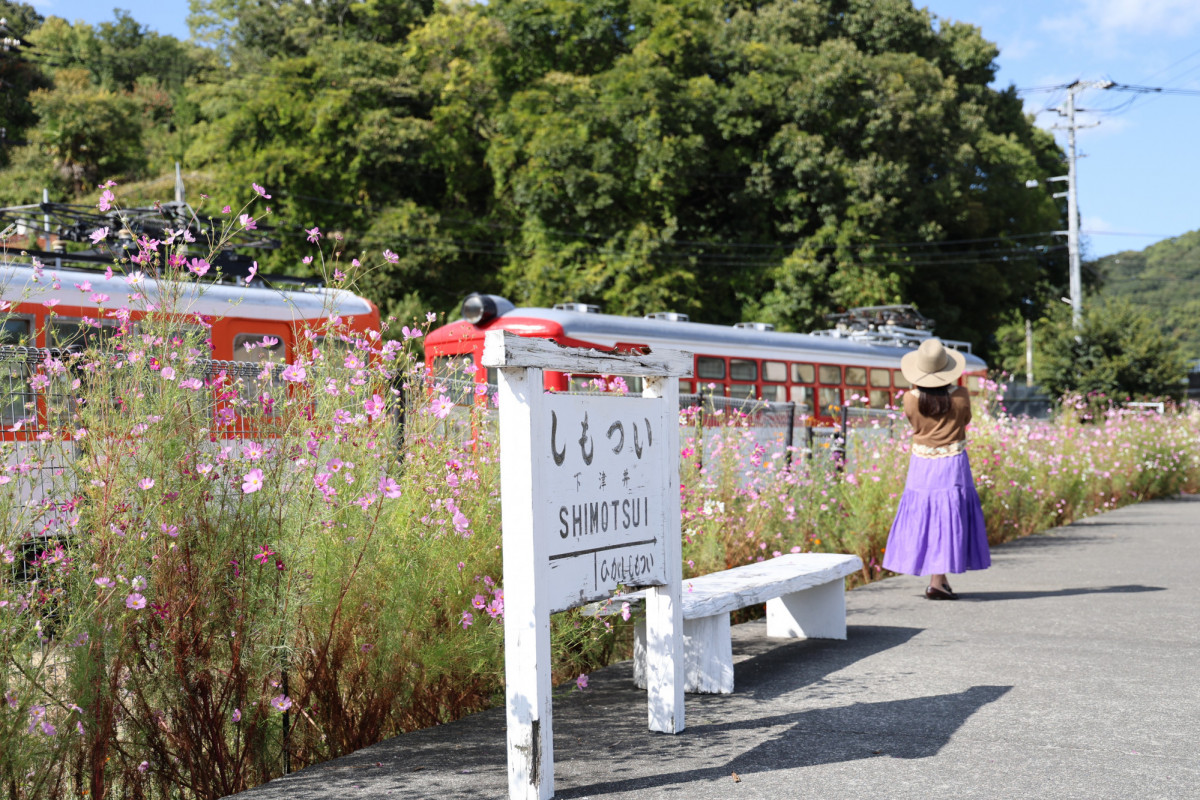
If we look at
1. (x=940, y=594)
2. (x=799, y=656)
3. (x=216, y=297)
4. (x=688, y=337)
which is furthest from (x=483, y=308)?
(x=799, y=656)

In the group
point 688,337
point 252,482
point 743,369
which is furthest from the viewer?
point 743,369

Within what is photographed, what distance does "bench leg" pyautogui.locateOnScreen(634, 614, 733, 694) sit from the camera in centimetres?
551

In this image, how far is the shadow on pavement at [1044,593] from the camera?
8453 millimetres

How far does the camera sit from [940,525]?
26.3 feet

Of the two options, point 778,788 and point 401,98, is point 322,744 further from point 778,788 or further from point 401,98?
point 401,98

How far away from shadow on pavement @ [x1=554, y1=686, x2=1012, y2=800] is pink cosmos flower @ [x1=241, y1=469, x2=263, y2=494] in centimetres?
149

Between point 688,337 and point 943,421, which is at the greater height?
point 688,337

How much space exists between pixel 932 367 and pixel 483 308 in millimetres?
8829

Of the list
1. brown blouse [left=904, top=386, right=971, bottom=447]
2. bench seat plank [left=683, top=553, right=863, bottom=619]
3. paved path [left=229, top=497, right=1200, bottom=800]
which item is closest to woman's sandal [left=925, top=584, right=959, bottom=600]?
paved path [left=229, top=497, right=1200, bottom=800]

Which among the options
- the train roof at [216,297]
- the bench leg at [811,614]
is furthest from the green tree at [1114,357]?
the bench leg at [811,614]

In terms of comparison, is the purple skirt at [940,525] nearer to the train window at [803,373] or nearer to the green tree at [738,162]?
the train window at [803,373]

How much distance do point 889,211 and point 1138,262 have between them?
83.5 m

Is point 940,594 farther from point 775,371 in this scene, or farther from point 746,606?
point 775,371

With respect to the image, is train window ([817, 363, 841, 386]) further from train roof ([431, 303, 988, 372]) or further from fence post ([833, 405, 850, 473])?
fence post ([833, 405, 850, 473])
